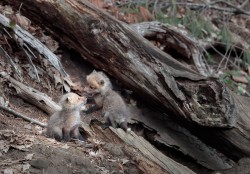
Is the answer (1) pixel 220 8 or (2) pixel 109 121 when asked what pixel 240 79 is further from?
(2) pixel 109 121

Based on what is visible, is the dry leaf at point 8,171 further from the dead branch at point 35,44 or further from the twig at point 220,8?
the twig at point 220,8

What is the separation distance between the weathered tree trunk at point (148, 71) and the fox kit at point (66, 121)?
1.40 m

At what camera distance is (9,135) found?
19.4ft

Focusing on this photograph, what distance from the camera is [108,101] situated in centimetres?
730

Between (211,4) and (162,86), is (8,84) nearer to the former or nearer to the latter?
(162,86)

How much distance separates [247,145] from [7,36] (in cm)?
421

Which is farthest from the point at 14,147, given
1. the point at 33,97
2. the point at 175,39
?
the point at 175,39

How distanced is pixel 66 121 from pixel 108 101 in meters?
1.05

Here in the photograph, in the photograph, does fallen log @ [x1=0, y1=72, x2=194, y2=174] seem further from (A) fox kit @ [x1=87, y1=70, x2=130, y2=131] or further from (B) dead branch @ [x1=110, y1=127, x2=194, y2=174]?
(A) fox kit @ [x1=87, y1=70, x2=130, y2=131]

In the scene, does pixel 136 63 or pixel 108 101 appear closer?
pixel 108 101

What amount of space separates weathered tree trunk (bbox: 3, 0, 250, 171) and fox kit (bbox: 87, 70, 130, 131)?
39cm

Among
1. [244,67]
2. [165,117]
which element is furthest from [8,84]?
[244,67]

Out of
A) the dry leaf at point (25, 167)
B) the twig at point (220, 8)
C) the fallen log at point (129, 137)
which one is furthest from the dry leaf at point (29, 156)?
the twig at point (220, 8)

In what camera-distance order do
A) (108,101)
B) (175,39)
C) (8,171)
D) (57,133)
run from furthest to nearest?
1. (175,39)
2. (108,101)
3. (57,133)
4. (8,171)
